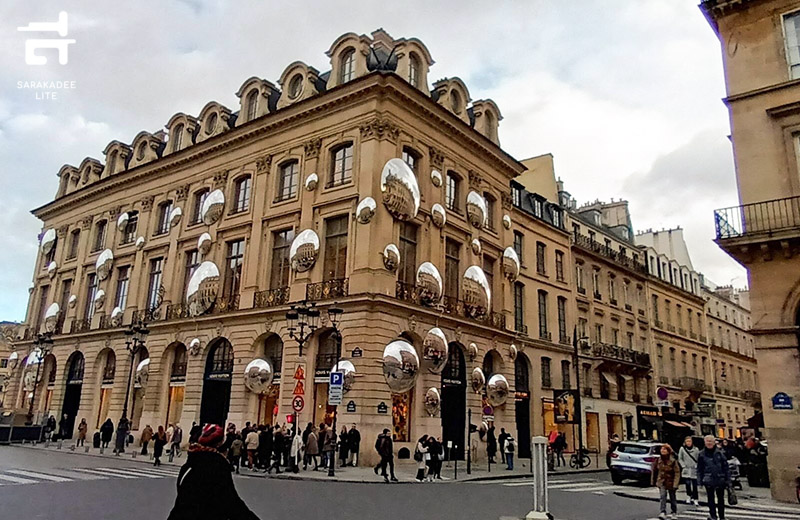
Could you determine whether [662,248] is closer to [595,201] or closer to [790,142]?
[595,201]

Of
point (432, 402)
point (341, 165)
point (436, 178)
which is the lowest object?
point (432, 402)

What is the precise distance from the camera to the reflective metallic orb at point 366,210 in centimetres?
2411

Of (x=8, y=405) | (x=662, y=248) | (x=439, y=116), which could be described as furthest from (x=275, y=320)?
(x=662, y=248)

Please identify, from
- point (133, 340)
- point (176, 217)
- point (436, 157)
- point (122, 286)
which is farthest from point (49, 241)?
point (436, 157)

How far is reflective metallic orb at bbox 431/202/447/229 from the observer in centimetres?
2699

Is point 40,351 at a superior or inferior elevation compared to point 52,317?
inferior

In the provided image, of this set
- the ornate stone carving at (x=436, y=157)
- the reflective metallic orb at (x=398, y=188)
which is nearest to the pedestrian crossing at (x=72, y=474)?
the reflective metallic orb at (x=398, y=188)

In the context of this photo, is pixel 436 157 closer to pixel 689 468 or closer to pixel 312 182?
pixel 312 182

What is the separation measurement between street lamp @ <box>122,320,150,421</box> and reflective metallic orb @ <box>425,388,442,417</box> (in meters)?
13.0

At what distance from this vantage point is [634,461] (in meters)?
19.4

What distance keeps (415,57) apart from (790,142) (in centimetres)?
1632

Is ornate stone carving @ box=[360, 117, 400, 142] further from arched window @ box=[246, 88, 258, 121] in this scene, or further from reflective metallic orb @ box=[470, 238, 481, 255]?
arched window @ box=[246, 88, 258, 121]

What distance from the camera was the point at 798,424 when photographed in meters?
14.8

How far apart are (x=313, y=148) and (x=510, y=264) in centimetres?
1146
